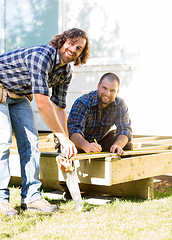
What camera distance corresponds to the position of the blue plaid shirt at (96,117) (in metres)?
3.83

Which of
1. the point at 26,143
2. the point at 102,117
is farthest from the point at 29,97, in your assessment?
the point at 102,117

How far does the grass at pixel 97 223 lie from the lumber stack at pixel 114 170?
0.75 ft

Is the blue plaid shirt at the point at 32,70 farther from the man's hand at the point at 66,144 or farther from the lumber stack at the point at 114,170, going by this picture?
the lumber stack at the point at 114,170

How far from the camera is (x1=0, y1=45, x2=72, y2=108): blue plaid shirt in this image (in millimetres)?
2859

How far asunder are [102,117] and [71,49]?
1093 millimetres

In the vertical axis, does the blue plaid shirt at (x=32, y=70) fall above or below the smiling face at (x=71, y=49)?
below

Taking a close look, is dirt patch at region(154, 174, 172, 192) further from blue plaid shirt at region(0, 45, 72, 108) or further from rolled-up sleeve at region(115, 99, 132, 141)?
blue plaid shirt at region(0, 45, 72, 108)

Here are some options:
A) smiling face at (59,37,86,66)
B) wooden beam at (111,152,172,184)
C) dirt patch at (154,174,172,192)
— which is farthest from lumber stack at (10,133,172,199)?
smiling face at (59,37,86,66)

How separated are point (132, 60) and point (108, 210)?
3.32m

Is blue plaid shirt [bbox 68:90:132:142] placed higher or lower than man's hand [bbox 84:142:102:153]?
higher

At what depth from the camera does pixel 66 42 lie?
299 cm

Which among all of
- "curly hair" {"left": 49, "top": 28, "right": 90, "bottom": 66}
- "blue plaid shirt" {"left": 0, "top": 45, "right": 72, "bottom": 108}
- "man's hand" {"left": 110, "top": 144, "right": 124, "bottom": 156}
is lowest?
"man's hand" {"left": 110, "top": 144, "right": 124, "bottom": 156}

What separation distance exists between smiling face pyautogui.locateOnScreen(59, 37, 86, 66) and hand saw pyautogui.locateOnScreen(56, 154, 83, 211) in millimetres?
719

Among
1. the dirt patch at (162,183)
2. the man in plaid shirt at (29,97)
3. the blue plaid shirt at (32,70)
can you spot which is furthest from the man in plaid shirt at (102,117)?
the dirt patch at (162,183)
